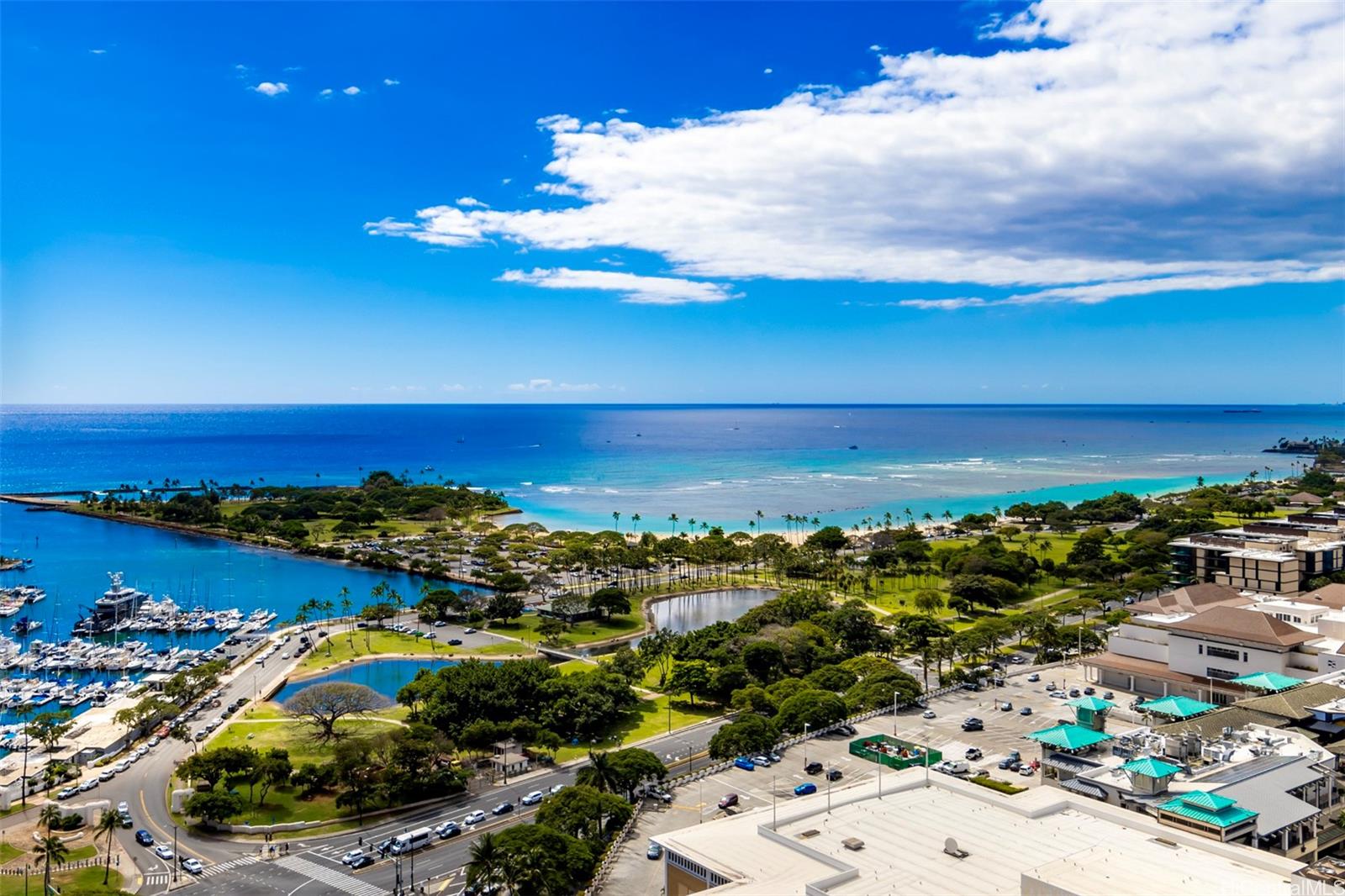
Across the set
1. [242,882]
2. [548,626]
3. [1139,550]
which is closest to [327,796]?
[242,882]

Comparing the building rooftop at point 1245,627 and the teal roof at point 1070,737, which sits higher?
the building rooftop at point 1245,627

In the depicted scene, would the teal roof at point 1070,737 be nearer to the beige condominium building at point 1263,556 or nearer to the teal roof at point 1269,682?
the teal roof at point 1269,682

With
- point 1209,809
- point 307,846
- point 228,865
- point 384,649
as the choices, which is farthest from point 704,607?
point 1209,809

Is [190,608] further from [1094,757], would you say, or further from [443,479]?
[443,479]

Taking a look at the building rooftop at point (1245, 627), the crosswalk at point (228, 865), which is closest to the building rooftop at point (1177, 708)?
the building rooftop at point (1245, 627)

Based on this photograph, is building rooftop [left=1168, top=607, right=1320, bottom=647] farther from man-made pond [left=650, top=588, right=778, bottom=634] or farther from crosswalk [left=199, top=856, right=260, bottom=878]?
crosswalk [left=199, top=856, right=260, bottom=878]
